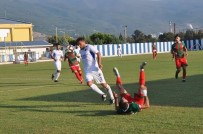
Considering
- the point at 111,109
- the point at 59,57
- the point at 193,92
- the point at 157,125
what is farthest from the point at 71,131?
the point at 59,57

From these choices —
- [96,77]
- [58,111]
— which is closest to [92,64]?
[96,77]

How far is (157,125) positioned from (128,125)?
2.00 ft

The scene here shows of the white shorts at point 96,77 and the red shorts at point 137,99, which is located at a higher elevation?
the white shorts at point 96,77

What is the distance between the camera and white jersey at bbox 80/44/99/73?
13875 mm

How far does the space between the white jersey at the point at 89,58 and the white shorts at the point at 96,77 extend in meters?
0.11

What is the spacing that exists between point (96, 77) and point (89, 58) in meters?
0.58

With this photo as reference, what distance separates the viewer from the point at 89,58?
1391 cm

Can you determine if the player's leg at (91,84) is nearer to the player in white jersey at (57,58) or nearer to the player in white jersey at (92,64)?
the player in white jersey at (92,64)

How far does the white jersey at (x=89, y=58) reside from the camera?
13875mm

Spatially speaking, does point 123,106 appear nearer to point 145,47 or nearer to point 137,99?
point 137,99

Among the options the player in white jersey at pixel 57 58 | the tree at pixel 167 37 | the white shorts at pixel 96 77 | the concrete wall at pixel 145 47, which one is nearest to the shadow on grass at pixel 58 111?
the white shorts at pixel 96 77

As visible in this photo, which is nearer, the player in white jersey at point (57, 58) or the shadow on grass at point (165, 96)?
the shadow on grass at point (165, 96)

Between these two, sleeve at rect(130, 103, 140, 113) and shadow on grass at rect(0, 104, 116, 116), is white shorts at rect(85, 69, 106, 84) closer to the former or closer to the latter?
shadow on grass at rect(0, 104, 116, 116)

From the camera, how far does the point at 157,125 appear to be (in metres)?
9.68
